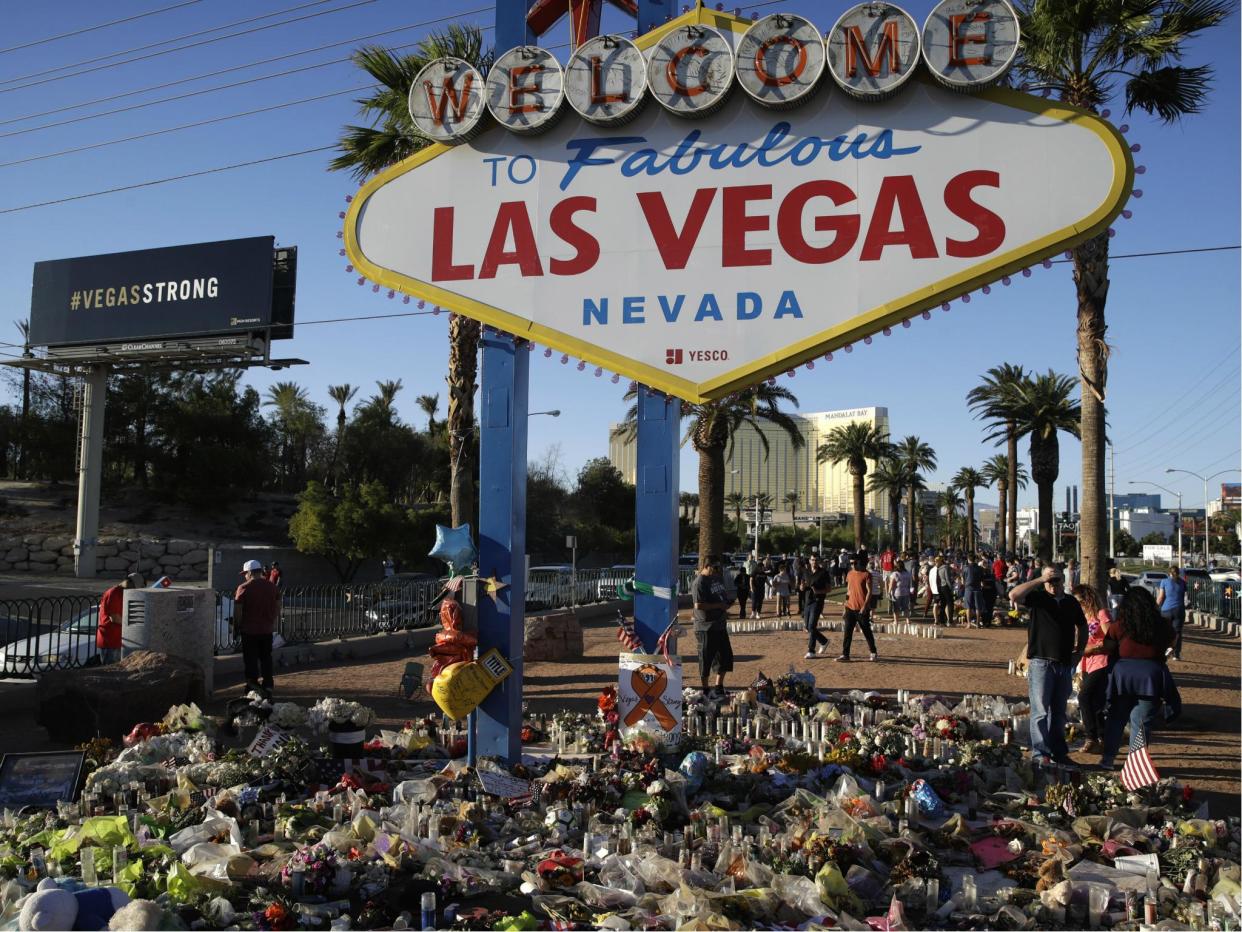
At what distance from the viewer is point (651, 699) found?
8.15 metres

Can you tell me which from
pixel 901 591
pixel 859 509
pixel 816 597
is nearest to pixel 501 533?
pixel 816 597

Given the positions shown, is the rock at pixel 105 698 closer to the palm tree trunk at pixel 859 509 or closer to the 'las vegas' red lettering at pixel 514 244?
the 'las vegas' red lettering at pixel 514 244

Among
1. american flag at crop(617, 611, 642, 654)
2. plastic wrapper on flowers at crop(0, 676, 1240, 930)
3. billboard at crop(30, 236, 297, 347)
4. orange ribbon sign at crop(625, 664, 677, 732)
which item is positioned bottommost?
plastic wrapper on flowers at crop(0, 676, 1240, 930)

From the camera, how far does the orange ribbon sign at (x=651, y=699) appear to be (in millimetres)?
8125

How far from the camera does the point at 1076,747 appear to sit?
30.5ft

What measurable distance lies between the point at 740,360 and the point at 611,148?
1943mm

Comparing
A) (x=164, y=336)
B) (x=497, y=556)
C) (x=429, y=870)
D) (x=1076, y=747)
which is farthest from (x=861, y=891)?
(x=164, y=336)

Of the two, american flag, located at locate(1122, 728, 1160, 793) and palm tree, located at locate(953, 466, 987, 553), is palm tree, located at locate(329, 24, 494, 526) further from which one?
palm tree, located at locate(953, 466, 987, 553)

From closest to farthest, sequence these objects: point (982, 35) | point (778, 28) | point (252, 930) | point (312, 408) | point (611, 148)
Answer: point (252, 930)
point (982, 35)
point (778, 28)
point (611, 148)
point (312, 408)

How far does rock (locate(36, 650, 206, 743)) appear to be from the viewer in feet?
30.5

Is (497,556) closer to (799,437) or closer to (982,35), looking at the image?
(982,35)

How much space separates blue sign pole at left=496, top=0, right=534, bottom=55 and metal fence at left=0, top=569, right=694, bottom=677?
606 centimetres

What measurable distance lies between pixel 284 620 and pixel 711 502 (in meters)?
10.1

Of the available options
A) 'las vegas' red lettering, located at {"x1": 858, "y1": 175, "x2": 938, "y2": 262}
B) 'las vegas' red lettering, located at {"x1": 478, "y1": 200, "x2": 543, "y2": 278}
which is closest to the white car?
'las vegas' red lettering, located at {"x1": 478, "y1": 200, "x2": 543, "y2": 278}
